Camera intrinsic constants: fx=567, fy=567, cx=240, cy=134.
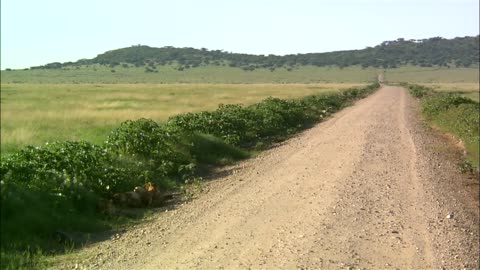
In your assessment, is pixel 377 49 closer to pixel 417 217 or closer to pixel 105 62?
pixel 105 62

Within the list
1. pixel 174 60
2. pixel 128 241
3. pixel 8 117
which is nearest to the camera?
pixel 128 241

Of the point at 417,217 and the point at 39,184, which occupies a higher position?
the point at 39,184

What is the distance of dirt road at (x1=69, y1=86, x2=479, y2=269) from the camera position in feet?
18.7

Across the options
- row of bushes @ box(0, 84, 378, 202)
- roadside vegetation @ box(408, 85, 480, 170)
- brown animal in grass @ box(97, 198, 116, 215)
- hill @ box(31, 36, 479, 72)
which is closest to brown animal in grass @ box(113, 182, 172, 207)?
row of bushes @ box(0, 84, 378, 202)

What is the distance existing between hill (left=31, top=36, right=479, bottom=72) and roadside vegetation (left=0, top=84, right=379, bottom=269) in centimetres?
12722

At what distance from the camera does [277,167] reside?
37.3 feet

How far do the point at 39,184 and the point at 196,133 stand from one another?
6.82 m

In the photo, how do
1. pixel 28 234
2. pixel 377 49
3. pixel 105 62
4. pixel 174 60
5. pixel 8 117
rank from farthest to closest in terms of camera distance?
pixel 377 49 → pixel 174 60 → pixel 105 62 → pixel 8 117 → pixel 28 234

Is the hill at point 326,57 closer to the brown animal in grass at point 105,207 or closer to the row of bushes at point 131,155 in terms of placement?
the row of bushes at point 131,155

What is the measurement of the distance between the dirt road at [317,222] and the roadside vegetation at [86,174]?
0.59m

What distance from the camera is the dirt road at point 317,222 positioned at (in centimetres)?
571

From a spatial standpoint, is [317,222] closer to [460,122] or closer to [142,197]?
[142,197]

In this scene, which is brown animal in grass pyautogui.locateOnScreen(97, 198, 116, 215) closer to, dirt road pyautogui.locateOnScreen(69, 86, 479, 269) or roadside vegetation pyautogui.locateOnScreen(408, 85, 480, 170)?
dirt road pyautogui.locateOnScreen(69, 86, 479, 269)

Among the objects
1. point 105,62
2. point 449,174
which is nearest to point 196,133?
point 449,174
